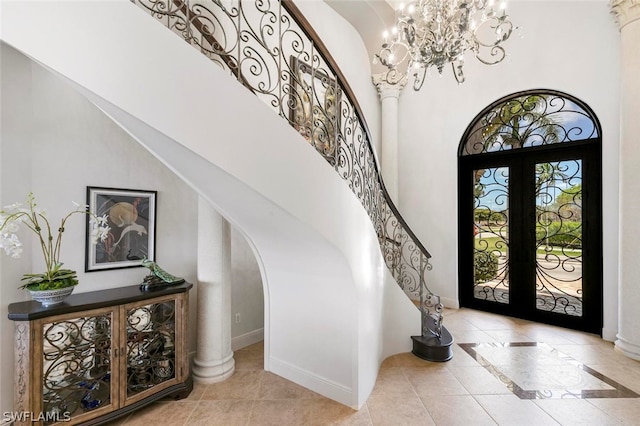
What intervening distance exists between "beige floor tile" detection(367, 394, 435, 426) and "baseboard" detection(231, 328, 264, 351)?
1.67m

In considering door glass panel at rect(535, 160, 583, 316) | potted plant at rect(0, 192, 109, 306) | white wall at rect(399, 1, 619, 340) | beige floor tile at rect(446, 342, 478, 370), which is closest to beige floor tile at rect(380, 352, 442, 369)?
beige floor tile at rect(446, 342, 478, 370)

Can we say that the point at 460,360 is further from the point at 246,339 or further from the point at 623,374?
the point at 246,339

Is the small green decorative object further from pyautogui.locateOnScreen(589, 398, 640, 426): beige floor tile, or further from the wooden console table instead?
pyautogui.locateOnScreen(589, 398, 640, 426): beige floor tile

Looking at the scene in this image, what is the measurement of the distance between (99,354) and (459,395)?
2861 mm

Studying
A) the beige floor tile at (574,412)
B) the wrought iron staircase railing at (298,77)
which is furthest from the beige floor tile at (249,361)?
the beige floor tile at (574,412)

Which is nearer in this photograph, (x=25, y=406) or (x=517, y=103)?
(x=25, y=406)

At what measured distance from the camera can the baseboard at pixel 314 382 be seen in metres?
2.30

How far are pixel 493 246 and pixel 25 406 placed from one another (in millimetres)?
5425

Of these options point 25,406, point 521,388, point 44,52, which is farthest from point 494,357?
point 44,52

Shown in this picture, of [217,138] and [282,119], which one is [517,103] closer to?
[282,119]

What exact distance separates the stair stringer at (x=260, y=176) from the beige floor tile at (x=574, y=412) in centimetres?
137

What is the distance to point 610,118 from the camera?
137 inches

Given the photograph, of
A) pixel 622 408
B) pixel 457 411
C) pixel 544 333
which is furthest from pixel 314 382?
pixel 544 333

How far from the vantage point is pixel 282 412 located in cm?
222
